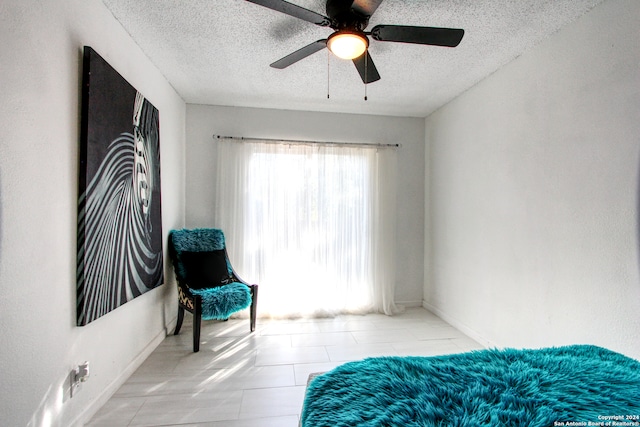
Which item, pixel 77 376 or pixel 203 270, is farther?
pixel 203 270

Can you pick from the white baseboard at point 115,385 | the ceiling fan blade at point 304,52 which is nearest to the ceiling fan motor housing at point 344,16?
the ceiling fan blade at point 304,52

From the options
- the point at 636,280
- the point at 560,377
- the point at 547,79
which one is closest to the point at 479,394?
the point at 560,377

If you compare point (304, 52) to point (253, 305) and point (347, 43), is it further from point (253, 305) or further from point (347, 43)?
point (253, 305)

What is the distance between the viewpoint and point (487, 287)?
9.07 ft

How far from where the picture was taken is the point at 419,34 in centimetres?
169

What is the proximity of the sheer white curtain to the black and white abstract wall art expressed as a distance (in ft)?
3.51

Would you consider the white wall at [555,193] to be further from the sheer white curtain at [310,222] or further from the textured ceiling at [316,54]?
the sheer white curtain at [310,222]

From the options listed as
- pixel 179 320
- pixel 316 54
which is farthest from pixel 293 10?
pixel 179 320

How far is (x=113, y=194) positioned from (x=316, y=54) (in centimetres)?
185

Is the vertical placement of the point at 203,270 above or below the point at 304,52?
below

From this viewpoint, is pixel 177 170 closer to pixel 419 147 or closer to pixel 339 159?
pixel 339 159

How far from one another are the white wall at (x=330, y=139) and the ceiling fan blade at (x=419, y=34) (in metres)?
2.03

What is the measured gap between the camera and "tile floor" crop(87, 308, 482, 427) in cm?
182

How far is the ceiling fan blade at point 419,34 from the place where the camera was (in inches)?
65.0
